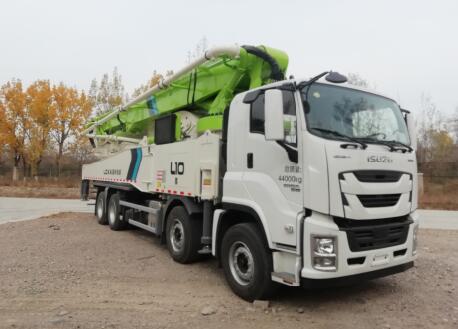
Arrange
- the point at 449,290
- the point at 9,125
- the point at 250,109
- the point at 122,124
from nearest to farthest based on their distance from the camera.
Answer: the point at 250,109
the point at 449,290
the point at 122,124
the point at 9,125

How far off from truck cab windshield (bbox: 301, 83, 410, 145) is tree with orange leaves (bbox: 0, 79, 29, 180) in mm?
32810

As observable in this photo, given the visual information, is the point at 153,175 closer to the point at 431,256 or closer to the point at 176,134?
the point at 176,134

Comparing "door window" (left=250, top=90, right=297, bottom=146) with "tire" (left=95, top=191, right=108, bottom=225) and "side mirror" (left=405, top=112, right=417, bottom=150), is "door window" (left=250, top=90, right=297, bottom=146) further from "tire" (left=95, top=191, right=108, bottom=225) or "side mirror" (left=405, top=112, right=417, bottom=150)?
"tire" (left=95, top=191, right=108, bottom=225)

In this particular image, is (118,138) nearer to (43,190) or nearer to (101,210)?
(101,210)

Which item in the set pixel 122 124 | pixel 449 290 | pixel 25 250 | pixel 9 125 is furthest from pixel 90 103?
pixel 449 290

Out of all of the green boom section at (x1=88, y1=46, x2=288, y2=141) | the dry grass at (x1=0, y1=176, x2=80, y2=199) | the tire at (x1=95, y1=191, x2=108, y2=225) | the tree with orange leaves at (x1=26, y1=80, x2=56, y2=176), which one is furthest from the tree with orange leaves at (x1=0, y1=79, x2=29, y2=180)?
the green boom section at (x1=88, y1=46, x2=288, y2=141)

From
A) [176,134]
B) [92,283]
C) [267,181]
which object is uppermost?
[176,134]

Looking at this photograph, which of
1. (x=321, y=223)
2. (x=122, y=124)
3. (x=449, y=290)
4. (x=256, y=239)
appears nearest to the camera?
(x=321, y=223)

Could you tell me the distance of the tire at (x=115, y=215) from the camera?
9.70 meters

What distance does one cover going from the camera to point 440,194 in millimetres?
23969

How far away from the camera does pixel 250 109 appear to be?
494 centimetres

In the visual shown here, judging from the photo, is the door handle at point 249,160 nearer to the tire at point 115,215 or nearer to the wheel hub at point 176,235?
the wheel hub at point 176,235

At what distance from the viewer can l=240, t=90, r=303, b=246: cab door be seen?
4195mm

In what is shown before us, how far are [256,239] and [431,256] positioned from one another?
15.9ft
